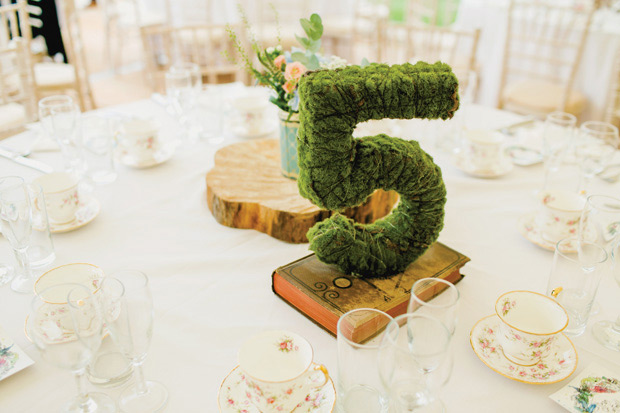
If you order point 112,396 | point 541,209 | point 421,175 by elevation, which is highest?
point 421,175

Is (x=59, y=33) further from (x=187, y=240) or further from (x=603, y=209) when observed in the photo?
(x=603, y=209)

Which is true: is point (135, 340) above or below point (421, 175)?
below

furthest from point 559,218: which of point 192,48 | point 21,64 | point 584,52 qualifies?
point 192,48

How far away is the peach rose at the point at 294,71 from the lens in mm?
1229

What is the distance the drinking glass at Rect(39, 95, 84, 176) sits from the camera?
1425 millimetres

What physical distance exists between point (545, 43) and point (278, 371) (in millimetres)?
2829

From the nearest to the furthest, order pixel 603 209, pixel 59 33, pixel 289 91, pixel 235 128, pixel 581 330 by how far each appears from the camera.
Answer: pixel 581 330, pixel 603 209, pixel 289 91, pixel 235 128, pixel 59 33

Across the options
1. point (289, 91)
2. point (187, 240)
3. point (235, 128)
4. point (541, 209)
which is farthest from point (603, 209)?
point (235, 128)

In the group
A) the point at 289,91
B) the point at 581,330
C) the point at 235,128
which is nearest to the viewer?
the point at 581,330

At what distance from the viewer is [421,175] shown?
101 cm

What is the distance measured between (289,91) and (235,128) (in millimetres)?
622

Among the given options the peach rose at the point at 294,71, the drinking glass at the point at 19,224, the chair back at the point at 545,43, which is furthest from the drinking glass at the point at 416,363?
the chair back at the point at 545,43

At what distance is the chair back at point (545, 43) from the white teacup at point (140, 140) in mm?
2112

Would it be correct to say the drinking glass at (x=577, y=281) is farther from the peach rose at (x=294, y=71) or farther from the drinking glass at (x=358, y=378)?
the peach rose at (x=294, y=71)
